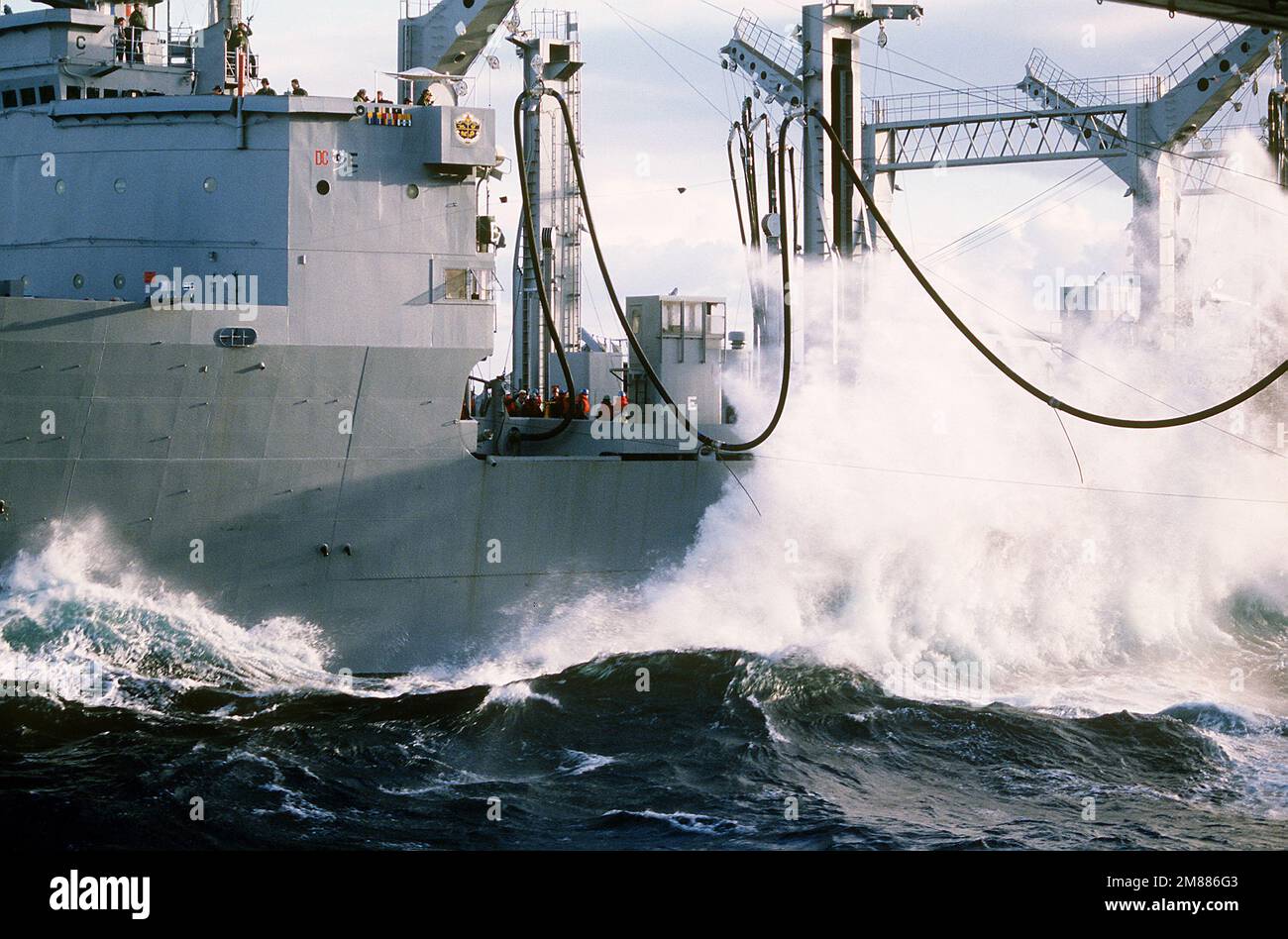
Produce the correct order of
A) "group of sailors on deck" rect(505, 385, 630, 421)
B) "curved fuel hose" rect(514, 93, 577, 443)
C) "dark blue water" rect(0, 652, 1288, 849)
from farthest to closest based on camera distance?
"group of sailors on deck" rect(505, 385, 630, 421) < "curved fuel hose" rect(514, 93, 577, 443) < "dark blue water" rect(0, 652, 1288, 849)

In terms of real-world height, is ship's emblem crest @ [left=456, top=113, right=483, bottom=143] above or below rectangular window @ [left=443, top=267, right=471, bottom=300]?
above

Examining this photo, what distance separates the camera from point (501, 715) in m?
17.0

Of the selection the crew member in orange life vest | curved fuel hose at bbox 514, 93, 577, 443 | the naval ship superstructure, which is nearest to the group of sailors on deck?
the crew member in orange life vest

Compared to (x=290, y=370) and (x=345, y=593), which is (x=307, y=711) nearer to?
(x=345, y=593)

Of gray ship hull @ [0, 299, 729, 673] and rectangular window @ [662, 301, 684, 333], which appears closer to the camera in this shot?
gray ship hull @ [0, 299, 729, 673]

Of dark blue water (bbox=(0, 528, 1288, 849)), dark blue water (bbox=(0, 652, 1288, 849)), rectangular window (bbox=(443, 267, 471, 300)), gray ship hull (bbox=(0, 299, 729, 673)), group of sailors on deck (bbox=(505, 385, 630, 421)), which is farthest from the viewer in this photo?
group of sailors on deck (bbox=(505, 385, 630, 421))

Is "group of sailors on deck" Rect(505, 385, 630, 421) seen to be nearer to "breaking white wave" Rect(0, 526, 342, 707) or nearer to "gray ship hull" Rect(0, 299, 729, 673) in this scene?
"gray ship hull" Rect(0, 299, 729, 673)

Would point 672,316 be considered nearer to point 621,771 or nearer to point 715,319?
point 715,319

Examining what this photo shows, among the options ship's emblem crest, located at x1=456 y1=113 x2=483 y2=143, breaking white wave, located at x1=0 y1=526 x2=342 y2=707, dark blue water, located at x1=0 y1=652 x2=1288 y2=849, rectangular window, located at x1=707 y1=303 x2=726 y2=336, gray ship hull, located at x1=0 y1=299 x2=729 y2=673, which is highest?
ship's emblem crest, located at x1=456 y1=113 x2=483 y2=143

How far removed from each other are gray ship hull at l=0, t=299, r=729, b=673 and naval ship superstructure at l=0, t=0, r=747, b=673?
0.10 ft

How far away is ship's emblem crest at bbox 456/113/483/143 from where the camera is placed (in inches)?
753
